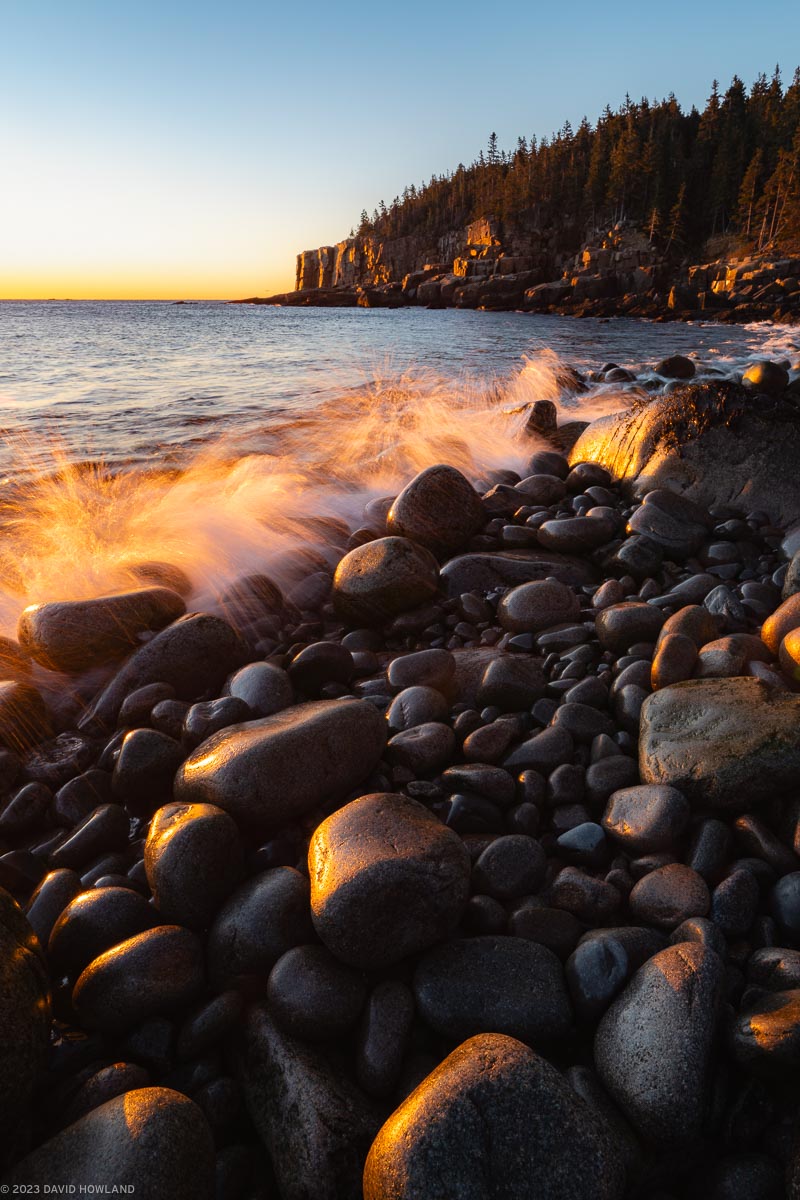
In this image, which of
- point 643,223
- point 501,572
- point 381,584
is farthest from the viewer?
point 643,223

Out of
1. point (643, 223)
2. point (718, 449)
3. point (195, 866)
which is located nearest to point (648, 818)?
point (195, 866)

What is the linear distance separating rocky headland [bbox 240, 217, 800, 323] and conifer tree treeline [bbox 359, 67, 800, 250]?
3.39m

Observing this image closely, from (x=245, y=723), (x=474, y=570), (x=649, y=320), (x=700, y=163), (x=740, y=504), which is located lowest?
(x=245, y=723)

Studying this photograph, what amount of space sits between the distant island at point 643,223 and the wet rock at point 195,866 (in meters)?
45.0

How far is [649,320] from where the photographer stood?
41812 millimetres

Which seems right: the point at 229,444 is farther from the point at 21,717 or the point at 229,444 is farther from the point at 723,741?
the point at 723,741

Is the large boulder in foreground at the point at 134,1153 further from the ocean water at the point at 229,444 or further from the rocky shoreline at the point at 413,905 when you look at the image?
the ocean water at the point at 229,444

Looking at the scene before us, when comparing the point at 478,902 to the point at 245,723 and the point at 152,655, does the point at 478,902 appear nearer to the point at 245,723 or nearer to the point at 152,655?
the point at 245,723

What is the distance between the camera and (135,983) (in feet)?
6.11

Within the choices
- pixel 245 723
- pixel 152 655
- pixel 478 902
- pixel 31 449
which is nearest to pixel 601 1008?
pixel 478 902

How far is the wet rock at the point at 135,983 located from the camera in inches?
72.9

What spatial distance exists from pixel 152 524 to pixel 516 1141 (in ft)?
20.5

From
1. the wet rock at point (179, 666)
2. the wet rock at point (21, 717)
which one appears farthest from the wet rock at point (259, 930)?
the wet rock at point (21, 717)

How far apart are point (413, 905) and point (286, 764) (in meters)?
0.83
